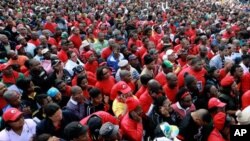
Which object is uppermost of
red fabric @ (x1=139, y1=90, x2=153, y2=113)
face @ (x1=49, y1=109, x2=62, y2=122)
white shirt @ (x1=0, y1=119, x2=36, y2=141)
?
face @ (x1=49, y1=109, x2=62, y2=122)

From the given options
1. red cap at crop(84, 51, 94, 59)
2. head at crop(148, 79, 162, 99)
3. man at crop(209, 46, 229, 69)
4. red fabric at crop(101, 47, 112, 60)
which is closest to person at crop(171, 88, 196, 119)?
head at crop(148, 79, 162, 99)

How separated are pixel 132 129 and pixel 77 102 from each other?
1159 millimetres

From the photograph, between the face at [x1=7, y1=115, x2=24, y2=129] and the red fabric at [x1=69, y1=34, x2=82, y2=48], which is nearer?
the face at [x1=7, y1=115, x2=24, y2=129]

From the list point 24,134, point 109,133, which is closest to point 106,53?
point 24,134

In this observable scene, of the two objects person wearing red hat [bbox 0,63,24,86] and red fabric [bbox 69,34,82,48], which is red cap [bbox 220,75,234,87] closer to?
person wearing red hat [bbox 0,63,24,86]

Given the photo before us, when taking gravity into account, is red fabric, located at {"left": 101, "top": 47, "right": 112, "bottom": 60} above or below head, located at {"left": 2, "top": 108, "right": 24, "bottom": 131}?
below

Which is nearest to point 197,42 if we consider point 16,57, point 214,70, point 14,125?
point 214,70

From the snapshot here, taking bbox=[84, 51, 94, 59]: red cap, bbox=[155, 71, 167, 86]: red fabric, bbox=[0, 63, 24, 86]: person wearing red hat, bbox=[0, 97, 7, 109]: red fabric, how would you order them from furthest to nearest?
1. bbox=[84, 51, 94, 59]: red cap
2. bbox=[155, 71, 167, 86]: red fabric
3. bbox=[0, 63, 24, 86]: person wearing red hat
4. bbox=[0, 97, 7, 109]: red fabric

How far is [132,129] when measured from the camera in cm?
502

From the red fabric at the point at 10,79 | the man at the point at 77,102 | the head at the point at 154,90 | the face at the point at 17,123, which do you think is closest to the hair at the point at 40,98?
the man at the point at 77,102

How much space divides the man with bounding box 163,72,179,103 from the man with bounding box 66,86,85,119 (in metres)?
1.47

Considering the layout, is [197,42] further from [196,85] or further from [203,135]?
[203,135]

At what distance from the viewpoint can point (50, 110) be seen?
482cm

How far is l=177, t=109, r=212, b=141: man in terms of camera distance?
15.9ft
